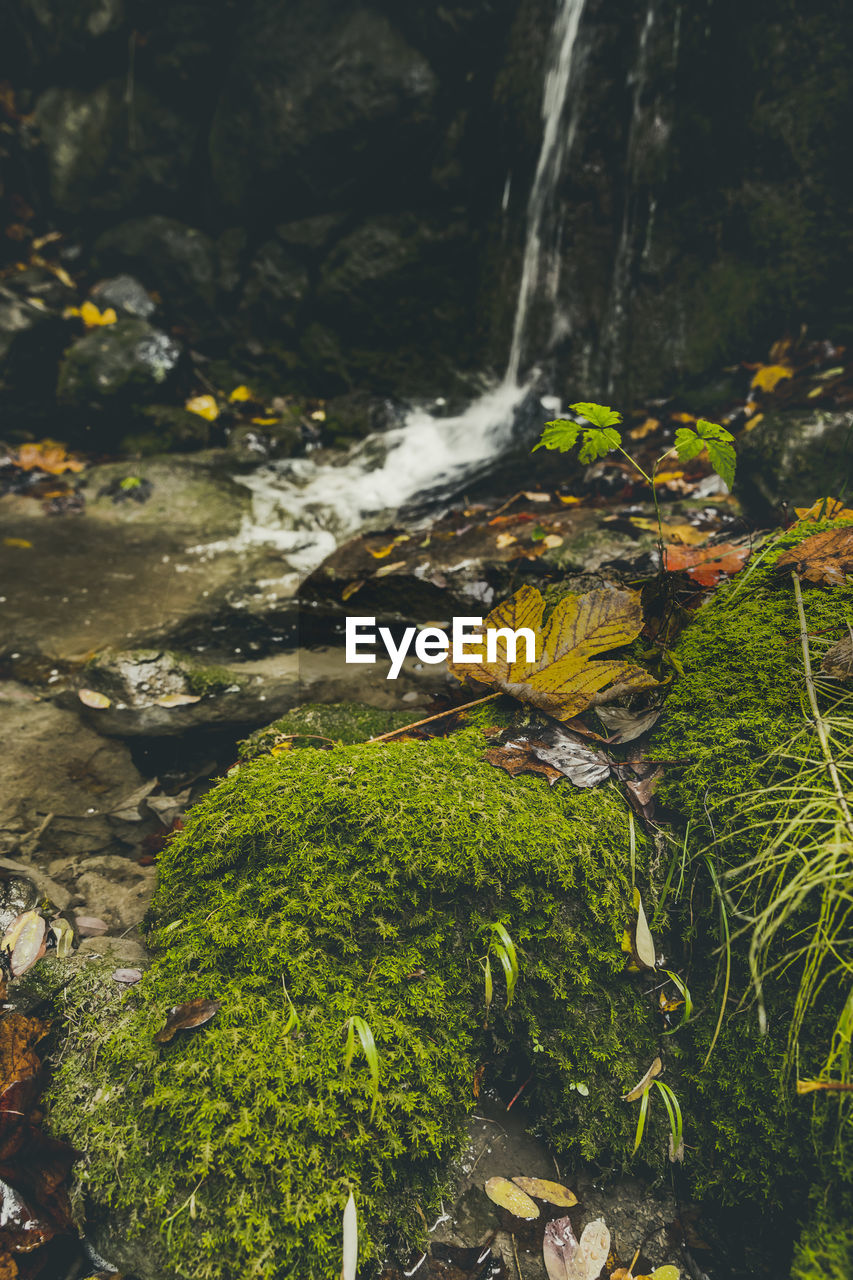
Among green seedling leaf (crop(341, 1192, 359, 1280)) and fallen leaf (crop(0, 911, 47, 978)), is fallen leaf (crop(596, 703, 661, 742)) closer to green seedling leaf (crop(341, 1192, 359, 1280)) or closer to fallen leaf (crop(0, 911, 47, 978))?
green seedling leaf (crop(341, 1192, 359, 1280))

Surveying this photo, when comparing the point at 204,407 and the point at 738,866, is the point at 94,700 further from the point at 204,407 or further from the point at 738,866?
the point at 204,407

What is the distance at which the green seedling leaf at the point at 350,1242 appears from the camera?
1.23 metres

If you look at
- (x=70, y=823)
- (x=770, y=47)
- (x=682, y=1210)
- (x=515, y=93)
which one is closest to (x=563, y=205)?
(x=515, y=93)

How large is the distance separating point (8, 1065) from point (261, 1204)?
2.44 feet

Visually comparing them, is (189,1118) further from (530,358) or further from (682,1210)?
(530,358)

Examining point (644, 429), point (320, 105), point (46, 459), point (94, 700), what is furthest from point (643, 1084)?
point (320, 105)

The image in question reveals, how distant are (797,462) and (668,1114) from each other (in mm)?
3343

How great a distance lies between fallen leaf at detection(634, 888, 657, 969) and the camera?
1584 mm

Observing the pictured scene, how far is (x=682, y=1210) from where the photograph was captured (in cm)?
145

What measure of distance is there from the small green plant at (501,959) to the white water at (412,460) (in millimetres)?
3343

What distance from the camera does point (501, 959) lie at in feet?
4.98

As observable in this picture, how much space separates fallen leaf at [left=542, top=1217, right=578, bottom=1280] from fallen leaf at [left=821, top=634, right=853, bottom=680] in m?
1.35

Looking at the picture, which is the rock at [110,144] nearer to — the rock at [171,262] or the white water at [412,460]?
the rock at [171,262]

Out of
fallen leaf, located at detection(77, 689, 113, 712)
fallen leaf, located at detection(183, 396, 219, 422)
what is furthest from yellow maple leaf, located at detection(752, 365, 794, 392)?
fallen leaf, located at detection(183, 396, 219, 422)
